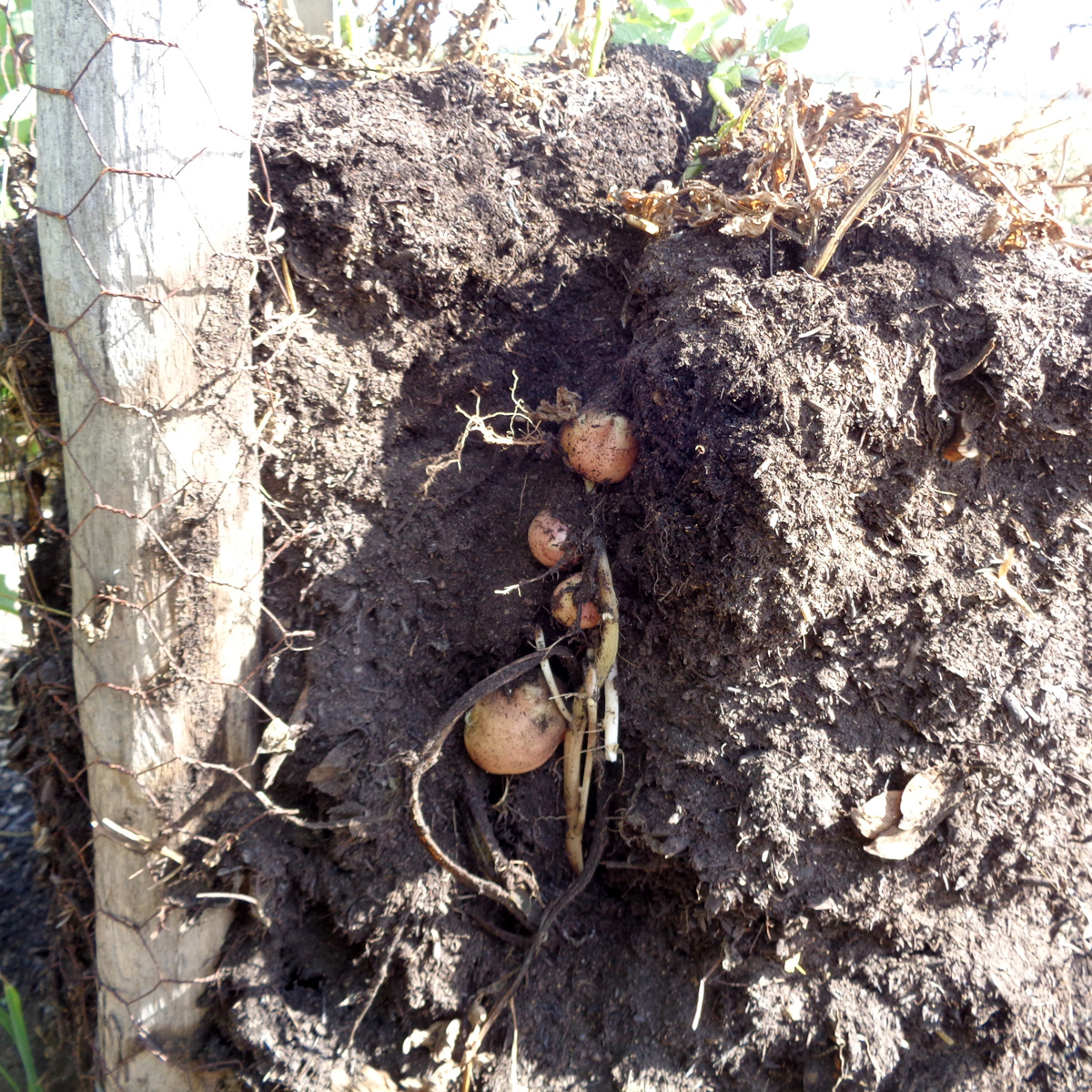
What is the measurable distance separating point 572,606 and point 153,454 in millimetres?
1120

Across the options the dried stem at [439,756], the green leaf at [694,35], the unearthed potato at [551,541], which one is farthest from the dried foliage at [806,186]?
the dried stem at [439,756]

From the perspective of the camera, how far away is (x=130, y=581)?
1.71 meters

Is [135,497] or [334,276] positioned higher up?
[334,276]

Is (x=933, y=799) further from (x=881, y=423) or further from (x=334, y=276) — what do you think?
(x=334, y=276)

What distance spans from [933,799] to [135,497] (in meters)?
2.11

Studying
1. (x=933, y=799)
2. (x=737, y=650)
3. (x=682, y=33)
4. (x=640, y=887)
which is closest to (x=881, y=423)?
(x=737, y=650)

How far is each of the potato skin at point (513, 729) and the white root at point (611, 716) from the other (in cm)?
13

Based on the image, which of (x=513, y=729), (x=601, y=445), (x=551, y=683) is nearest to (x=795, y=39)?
(x=601, y=445)

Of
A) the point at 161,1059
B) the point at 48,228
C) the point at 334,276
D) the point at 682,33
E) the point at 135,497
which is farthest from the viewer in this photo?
the point at 682,33

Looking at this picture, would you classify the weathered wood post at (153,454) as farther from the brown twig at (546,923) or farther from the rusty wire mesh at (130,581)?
the brown twig at (546,923)

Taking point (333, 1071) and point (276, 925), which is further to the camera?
point (276, 925)

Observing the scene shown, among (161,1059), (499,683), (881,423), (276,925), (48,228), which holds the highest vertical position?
(48,228)

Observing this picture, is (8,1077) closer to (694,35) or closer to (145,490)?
(145,490)

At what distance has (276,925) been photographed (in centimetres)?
182
